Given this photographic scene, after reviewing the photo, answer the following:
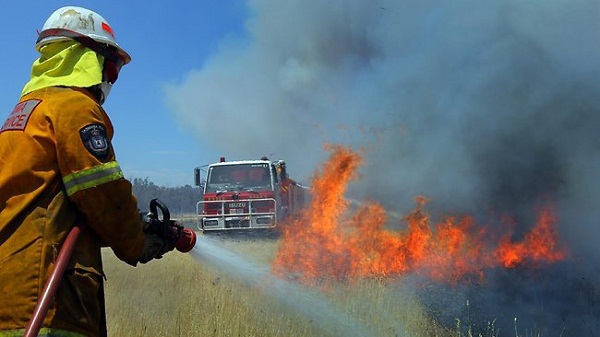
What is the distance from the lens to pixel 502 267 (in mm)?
7238

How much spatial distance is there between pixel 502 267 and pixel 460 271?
30.6 inches

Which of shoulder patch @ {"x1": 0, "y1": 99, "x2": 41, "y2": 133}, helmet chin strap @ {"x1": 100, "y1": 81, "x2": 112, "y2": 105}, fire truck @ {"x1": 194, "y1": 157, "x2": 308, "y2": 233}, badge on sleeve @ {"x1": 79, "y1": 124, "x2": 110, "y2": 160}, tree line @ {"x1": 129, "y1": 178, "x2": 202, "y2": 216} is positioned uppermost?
tree line @ {"x1": 129, "y1": 178, "x2": 202, "y2": 216}

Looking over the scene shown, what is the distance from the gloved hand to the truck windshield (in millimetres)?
12527

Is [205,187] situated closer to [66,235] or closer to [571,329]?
[571,329]

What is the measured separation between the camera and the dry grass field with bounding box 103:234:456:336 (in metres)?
4.58

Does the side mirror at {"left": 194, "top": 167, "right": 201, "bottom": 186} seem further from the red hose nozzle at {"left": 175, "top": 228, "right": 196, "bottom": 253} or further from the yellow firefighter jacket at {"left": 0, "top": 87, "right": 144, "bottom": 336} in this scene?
the yellow firefighter jacket at {"left": 0, "top": 87, "right": 144, "bottom": 336}

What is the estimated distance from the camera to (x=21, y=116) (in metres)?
1.85

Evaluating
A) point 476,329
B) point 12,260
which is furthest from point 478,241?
point 12,260

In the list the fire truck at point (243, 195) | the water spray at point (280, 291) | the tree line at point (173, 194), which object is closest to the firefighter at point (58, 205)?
the water spray at point (280, 291)

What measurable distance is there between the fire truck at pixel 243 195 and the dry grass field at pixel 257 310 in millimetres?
7449

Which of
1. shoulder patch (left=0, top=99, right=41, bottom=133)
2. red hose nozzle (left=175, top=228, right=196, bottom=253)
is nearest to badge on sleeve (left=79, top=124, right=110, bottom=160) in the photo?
shoulder patch (left=0, top=99, right=41, bottom=133)

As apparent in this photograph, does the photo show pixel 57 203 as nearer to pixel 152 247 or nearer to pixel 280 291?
pixel 152 247

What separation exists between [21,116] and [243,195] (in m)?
12.9

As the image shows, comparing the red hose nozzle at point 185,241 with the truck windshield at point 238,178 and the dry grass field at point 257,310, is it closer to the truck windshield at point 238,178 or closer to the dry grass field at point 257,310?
the dry grass field at point 257,310
